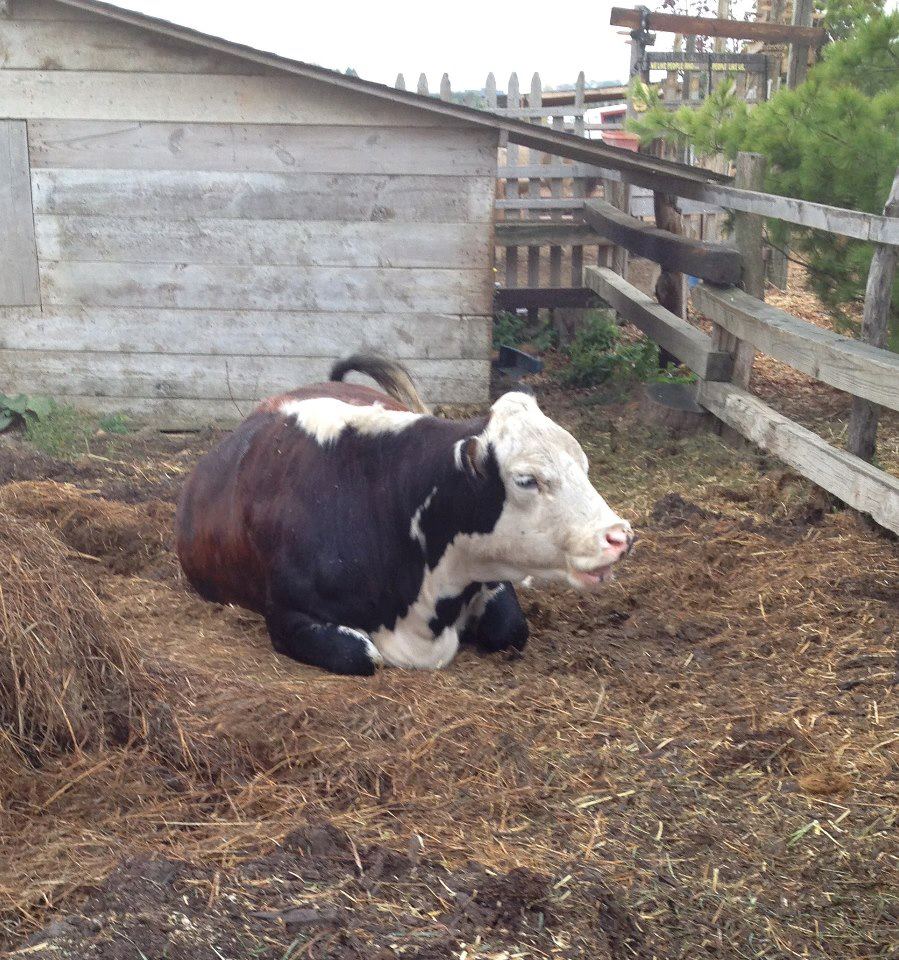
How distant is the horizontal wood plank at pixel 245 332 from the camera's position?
798cm

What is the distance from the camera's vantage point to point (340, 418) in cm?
468

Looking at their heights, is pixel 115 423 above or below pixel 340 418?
below

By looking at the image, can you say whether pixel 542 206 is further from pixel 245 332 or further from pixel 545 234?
pixel 245 332

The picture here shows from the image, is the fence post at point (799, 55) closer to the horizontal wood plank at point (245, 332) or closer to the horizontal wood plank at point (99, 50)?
the horizontal wood plank at point (245, 332)

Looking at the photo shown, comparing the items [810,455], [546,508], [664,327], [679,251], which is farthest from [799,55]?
[546,508]

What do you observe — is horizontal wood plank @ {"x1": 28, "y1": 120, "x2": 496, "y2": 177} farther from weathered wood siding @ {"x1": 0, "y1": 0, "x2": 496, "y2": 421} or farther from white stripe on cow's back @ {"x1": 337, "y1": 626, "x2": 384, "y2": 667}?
white stripe on cow's back @ {"x1": 337, "y1": 626, "x2": 384, "y2": 667}

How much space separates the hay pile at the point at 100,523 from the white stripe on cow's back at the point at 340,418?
118 centimetres

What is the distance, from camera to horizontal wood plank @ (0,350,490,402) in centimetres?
804

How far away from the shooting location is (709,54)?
13.5 meters

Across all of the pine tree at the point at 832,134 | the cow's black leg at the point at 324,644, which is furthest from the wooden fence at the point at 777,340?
the cow's black leg at the point at 324,644

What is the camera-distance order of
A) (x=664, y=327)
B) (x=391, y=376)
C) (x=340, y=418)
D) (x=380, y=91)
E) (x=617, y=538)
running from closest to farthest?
(x=617, y=538) → (x=340, y=418) → (x=391, y=376) → (x=380, y=91) → (x=664, y=327)

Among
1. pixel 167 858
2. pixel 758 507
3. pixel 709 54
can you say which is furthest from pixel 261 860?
pixel 709 54

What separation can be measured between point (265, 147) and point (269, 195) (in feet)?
0.98

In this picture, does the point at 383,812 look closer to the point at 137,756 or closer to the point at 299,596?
the point at 137,756
